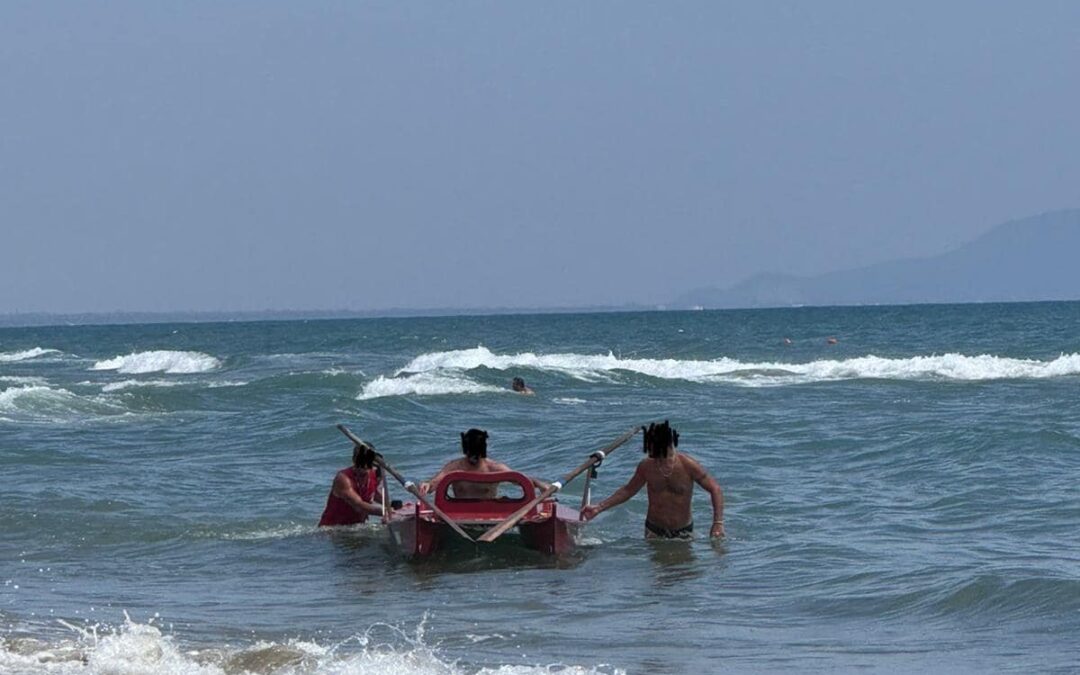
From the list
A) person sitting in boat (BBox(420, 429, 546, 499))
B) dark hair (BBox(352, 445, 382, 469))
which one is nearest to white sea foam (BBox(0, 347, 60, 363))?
dark hair (BBox(352, 445, 382, 469))

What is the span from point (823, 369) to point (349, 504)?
27.3 m

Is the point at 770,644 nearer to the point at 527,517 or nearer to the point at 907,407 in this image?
the point at 527,517

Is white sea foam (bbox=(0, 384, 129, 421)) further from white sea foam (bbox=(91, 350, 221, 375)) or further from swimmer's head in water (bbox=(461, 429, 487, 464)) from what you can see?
white sea foam (bbox=(91, 350, 221, 375))

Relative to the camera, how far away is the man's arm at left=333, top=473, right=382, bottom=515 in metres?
13.4

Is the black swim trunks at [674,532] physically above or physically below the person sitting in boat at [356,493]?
below

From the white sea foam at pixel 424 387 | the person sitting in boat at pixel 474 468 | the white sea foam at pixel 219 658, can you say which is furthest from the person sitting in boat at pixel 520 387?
the white sea foam at pixel 219 658

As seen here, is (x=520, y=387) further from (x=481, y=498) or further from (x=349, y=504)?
(x=481, y=498)

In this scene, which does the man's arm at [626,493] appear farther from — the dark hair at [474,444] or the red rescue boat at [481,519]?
the dark hair at [474,444]

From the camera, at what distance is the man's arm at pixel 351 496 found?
13.4 m

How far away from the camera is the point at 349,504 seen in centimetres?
1368

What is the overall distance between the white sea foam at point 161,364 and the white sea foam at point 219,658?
143 ft

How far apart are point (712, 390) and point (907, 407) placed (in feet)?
23.9

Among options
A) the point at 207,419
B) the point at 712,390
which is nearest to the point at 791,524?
the point at 207,419

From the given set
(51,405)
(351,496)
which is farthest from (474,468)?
(51,405)
